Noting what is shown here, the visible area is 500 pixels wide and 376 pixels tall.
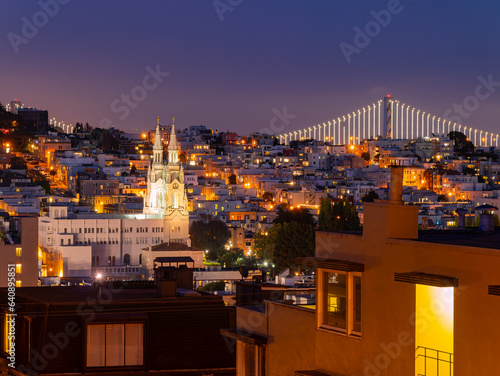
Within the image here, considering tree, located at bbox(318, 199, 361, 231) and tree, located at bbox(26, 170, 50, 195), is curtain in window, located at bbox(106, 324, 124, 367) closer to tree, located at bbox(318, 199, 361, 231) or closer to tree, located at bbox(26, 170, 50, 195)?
tree, located at bbox(318, 199, 361, 231)

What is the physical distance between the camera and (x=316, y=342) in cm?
603

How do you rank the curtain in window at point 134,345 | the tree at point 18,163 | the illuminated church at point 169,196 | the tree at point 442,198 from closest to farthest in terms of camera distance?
the curtain in window at point 134,345
the illuminated church at point 169,196
the tree at point 442,198
the tree at point 18,163

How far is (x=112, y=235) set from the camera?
59.6 metres

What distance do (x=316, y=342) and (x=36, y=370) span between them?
3.24m

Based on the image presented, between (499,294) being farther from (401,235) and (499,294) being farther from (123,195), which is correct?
(123,195)

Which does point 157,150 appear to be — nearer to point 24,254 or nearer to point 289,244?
point 289,244

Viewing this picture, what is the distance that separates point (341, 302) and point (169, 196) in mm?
58444

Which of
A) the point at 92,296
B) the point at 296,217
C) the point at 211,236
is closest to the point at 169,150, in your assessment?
the point at 211,236

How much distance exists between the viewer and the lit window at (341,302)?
5.75m

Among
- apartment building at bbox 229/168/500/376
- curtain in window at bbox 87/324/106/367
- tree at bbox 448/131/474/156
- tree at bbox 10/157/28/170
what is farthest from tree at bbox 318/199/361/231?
tree at bbox 448/131/474/156

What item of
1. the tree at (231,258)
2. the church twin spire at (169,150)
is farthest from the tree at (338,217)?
the church twin spire at (169,150)

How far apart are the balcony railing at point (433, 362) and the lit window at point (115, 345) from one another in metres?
3.68

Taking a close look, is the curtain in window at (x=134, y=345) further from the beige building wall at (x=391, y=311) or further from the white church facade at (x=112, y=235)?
the white church facade at (x=112, y=235)

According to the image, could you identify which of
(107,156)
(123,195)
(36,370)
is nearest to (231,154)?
(107,156)
